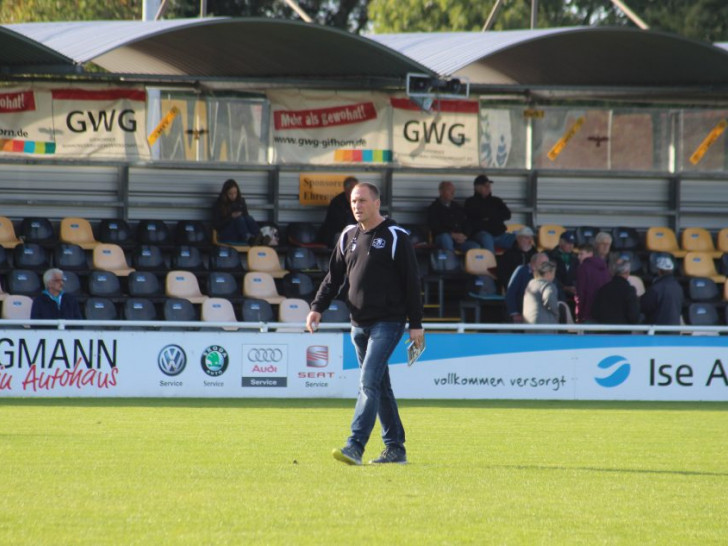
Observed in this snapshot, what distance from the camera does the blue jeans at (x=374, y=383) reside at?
28.2 ft

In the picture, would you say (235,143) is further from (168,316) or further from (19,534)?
(19,534)

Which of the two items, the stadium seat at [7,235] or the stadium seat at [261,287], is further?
the stadium seat at [7,235]

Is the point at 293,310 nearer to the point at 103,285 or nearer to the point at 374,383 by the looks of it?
the point at 103,285

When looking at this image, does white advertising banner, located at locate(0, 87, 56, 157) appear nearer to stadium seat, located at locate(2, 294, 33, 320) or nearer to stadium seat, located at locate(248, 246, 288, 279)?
stadium seat, located at locate(2, 294, 33, 320)

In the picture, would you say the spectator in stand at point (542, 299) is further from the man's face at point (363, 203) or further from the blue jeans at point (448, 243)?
the man's face at point (363, 203)

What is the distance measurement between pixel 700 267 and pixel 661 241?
104 centimetres

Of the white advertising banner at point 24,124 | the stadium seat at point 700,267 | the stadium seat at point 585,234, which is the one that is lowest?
the stadium seat at point 700,267

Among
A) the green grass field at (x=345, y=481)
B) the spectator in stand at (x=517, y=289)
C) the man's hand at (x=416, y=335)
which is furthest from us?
the spectator in stand at (x=517, y=289)

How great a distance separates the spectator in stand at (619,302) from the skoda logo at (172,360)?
17.8 ft

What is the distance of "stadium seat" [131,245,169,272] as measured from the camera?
65.6 feet

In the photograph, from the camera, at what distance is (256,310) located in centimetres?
1891

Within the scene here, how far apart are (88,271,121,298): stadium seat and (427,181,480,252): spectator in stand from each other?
5.14 meters

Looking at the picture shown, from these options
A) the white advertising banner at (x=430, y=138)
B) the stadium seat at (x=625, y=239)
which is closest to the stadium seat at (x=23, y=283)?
the white advertising banner at (x=430, y=138)

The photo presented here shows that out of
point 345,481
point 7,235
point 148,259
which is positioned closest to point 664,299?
point 148,259
